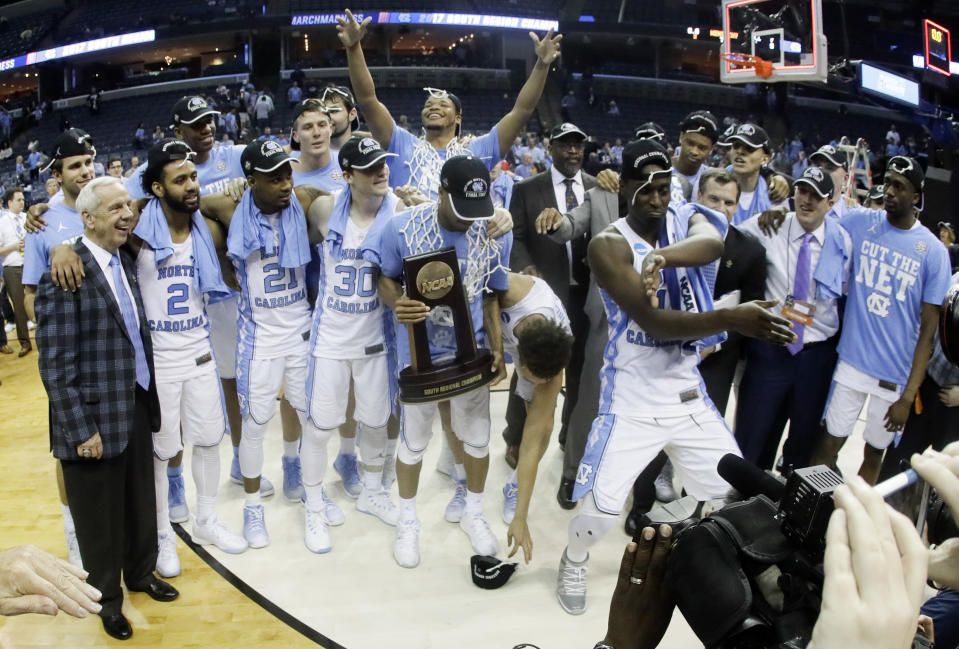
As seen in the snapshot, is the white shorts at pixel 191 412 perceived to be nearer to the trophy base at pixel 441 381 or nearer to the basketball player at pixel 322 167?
the basketball player at pixel 322 167

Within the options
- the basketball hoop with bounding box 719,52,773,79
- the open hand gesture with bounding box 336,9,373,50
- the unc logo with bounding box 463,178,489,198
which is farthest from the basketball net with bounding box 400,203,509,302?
the basketball hoop with bounding box 719,52,773,79

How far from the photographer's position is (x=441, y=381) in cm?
339

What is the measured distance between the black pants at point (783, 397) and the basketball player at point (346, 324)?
1.97 metres

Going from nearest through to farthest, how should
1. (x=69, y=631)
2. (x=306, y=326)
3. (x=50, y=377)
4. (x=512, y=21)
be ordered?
(x=50, y=377), (x=69, y=631), (x=306, y=326), (x=512, y=21)

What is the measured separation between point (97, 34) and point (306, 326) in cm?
2594

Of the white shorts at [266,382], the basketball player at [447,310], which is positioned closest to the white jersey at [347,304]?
the basketball player at [447,310]

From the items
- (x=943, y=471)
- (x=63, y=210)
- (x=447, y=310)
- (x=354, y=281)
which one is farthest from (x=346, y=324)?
(x=943, y=471)

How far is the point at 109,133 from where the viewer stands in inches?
879

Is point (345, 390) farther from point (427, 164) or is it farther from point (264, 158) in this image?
point (427, 164)

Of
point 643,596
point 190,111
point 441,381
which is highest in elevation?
point 190,111

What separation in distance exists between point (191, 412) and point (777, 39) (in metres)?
9.49

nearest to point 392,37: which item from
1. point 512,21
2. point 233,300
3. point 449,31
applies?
point 449,31

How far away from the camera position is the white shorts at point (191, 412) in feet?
11.6

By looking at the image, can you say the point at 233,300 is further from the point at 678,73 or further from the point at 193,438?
the point at 678,73
